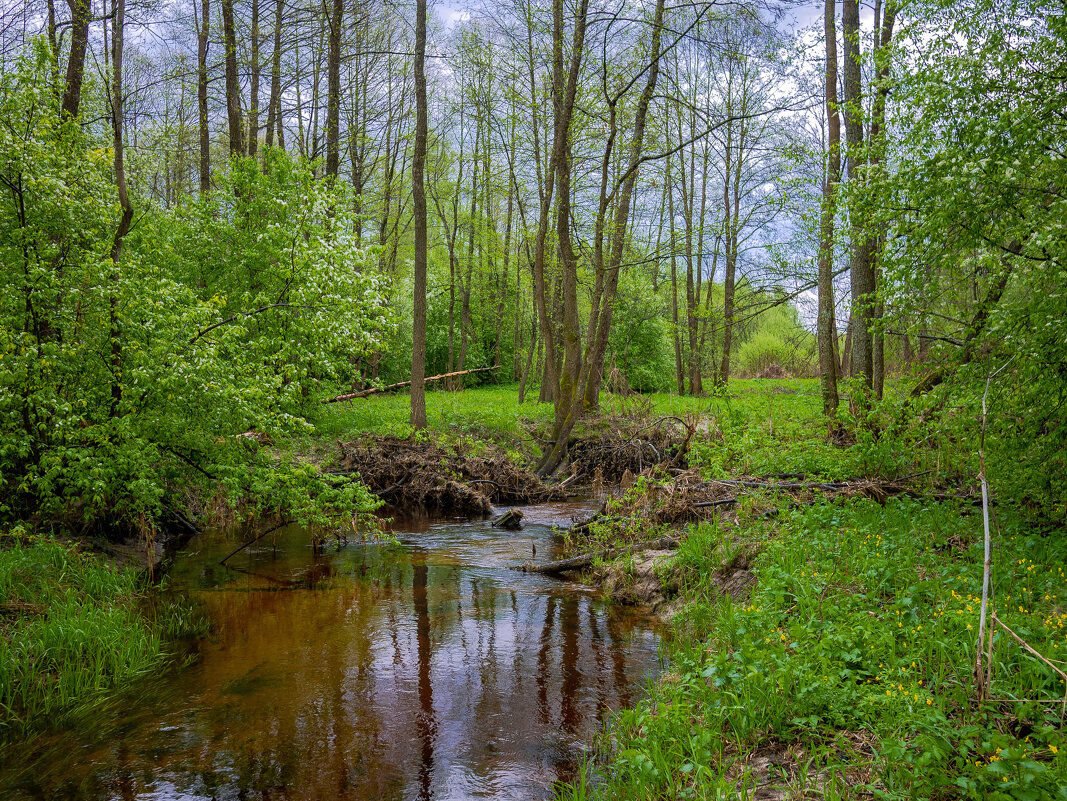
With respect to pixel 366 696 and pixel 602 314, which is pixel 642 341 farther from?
pixel 366 696

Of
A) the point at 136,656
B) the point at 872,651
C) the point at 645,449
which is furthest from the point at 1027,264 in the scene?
the point at 645,449

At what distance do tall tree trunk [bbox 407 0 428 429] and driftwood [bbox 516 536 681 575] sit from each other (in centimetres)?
744

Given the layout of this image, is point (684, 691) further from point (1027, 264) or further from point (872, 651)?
point (1027, 264)

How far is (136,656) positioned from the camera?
5.89m

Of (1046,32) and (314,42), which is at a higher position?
(314,42)

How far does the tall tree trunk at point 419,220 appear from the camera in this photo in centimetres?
1502

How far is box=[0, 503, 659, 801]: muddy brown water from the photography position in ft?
13.8

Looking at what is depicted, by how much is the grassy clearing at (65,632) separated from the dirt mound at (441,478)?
630 cm

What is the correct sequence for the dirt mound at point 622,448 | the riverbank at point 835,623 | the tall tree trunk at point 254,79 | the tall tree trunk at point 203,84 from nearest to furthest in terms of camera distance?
the riverbank at point 835,623
the dirt mound at point 622,448
the tall tree trunk at point 203,84
the tall tree trunk at point 254,79

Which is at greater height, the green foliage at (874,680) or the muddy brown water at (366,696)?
the green foliage at (874,680)

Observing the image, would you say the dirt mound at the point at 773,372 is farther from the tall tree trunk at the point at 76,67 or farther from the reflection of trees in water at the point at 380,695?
the tall tree trunk at the point at 76,67

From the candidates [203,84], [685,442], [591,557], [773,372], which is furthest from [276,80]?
[773,372]

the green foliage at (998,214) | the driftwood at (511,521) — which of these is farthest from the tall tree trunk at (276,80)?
the green foliage at (998,214)

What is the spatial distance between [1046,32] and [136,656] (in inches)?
391
